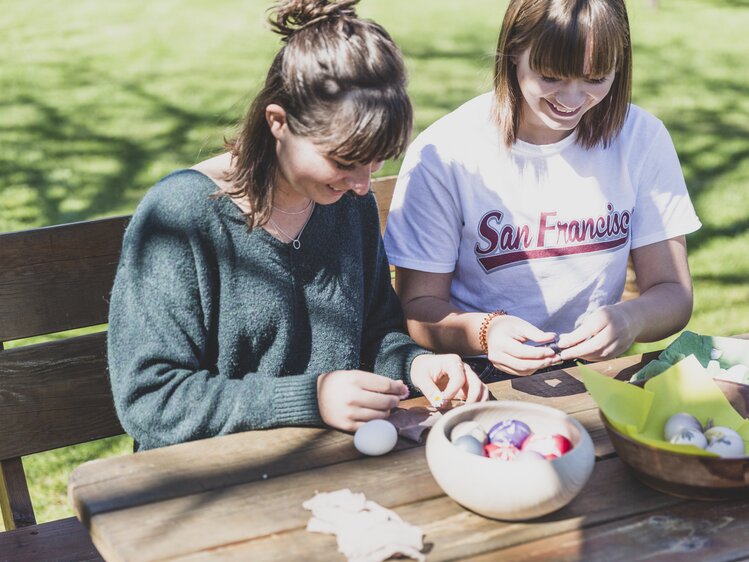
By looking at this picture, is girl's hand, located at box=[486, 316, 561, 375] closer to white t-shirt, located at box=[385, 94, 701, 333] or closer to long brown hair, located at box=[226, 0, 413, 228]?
white t-shirt, located at box=[385, 94, 701, 333]

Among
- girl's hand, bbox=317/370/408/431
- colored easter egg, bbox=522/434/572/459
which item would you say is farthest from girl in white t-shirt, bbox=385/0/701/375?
colored easter egg, bbox=522/434/572/459

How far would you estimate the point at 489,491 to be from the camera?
1441mm

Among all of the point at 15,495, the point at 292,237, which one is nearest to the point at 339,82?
the point at 292,237

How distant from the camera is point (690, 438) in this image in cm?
158

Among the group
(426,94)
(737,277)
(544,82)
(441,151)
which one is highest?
(544,82)

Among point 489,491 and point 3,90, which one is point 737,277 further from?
point 3,90

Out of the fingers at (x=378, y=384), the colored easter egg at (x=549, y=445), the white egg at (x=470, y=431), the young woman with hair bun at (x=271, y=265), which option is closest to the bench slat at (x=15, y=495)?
the young woman with hair bun at (x=271, y=265)

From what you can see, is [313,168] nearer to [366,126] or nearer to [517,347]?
[366,126]

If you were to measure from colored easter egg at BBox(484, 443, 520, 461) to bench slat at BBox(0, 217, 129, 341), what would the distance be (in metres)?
1.13

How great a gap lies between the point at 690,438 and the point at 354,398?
56 centimetres

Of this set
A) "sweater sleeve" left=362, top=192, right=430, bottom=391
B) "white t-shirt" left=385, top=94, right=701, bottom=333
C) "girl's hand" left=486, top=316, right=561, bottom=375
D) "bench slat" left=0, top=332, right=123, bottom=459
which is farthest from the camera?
"white t-shirt" left=385, top=94, right=701, bottom=333

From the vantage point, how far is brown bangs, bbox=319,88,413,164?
1.75 metres

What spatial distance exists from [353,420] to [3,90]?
5683 mm

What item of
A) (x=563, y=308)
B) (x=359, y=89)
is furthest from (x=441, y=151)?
(x=359, y=89)
